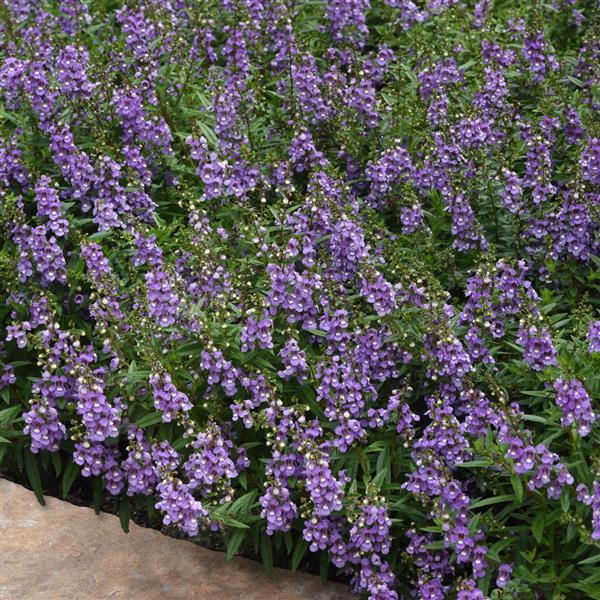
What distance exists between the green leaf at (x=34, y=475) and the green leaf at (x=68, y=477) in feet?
0.47

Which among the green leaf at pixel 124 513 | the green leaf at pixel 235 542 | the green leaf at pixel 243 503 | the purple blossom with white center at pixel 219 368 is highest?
the purple blossom with white center at pixel 219 368

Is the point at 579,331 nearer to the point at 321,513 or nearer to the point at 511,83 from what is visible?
the point at 321,513

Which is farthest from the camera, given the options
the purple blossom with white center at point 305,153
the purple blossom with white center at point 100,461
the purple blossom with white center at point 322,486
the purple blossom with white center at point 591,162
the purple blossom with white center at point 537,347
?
the purple blossom with white center at point 305,153

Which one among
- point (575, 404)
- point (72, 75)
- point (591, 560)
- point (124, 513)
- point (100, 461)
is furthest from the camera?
point (72, 75)

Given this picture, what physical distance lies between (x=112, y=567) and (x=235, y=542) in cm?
80

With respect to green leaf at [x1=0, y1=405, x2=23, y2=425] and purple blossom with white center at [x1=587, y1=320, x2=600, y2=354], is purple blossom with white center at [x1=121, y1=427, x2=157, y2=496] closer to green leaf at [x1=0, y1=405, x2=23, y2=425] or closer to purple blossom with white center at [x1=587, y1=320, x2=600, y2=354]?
green leaf at [x1=0, y1=405, x2=23, y2=425]

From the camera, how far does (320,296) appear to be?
654cm

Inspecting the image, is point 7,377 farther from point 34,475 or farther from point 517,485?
point 517,485

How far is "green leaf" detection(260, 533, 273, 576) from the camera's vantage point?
241 inches

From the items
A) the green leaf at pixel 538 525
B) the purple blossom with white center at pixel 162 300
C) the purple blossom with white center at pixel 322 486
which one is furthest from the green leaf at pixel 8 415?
the green leaf at pixel 538 525

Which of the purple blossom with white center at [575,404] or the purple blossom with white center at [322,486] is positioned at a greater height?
the purple blossom with white center at [575,404]

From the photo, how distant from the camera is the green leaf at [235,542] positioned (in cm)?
599

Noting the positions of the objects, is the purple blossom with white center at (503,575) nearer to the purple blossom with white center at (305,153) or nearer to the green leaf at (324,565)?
the green leaf at (324,565)

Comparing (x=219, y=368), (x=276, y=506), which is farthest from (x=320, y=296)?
(x=276, y=506)
